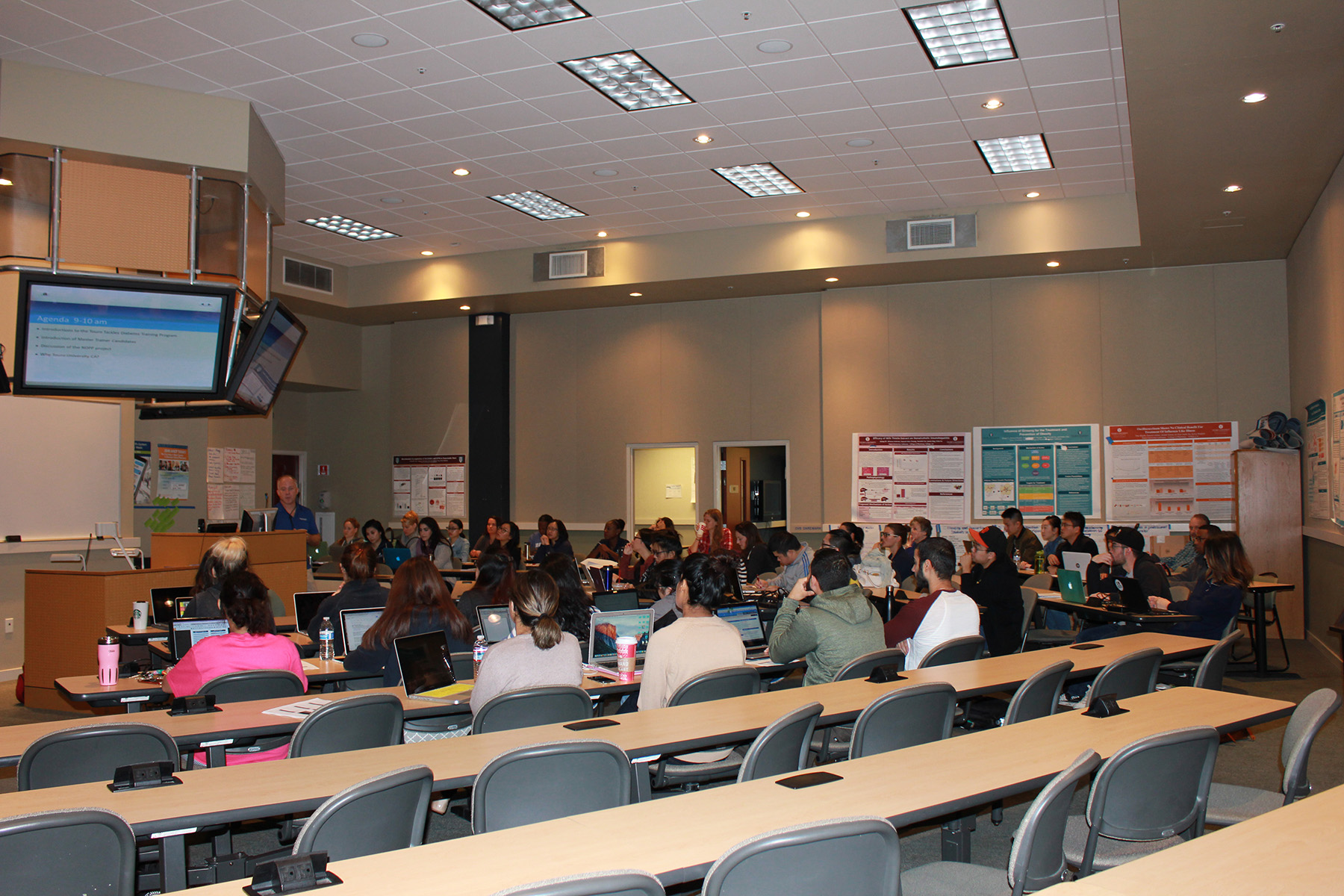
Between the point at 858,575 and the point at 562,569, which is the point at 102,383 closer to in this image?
the point at 562,569

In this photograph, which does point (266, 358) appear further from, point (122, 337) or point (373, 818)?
point (373, 818)

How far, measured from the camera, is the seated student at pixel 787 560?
708cm

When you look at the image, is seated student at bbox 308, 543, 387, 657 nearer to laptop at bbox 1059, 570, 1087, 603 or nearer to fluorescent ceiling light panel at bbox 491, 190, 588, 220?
fluorescent ceiling light panel at bbox 491, 190, 588, 220

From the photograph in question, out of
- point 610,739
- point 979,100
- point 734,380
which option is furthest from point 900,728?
point 734,380

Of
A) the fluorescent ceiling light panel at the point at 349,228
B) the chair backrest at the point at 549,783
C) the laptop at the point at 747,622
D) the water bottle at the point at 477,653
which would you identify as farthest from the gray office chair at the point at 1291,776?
the fluorescent ceiling light panel at the point at 349,228

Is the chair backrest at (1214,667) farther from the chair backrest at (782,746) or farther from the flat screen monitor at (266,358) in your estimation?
the flat screen monitor at (266,358)

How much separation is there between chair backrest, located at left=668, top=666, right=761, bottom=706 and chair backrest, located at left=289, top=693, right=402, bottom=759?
3.29ft

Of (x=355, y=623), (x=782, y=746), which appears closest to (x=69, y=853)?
(x=782, y=746)

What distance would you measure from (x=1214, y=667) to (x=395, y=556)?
887cm

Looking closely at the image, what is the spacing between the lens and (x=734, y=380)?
11.3 m

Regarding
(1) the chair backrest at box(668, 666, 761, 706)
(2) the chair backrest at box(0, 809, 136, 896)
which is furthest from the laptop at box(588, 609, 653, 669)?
(2) the chair backrest at box(0, 809, 136, 896)

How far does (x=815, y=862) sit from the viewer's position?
178 centimetres

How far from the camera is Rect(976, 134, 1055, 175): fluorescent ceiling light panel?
300 inches

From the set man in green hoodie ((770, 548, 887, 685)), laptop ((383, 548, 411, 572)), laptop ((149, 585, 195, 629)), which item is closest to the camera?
man in green hoodie ((770, 548, 887, 685))
